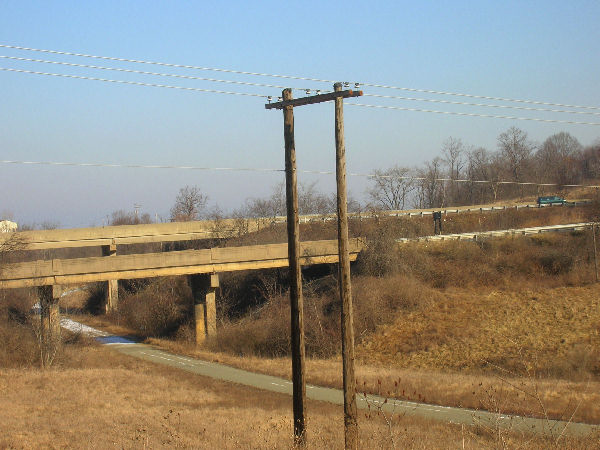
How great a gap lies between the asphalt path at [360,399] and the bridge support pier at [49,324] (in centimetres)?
527

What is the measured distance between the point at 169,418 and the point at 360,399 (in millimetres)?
8849

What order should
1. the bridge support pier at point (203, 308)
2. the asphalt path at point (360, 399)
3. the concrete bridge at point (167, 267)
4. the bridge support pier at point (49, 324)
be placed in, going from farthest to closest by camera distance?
the bridge support pier at point (203, 308) < the concrete bridge at point (167, 267) < the bridge support pier at point (49, 324) < the asphalt path at point (360, 399)

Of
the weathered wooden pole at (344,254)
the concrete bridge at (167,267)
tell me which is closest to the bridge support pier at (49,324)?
the concrete bridge at (167,267)

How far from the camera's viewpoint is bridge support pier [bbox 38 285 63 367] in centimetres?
3722

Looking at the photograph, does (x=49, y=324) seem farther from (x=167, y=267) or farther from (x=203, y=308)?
(x=203, y=308)

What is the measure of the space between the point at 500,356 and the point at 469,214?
34947mm

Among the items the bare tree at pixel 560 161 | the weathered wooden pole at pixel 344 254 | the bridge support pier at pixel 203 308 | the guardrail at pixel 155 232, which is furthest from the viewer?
the bare tree at pixel 560 161

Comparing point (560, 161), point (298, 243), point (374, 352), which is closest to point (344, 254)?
point (298, 243)

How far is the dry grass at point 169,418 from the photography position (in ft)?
51.1

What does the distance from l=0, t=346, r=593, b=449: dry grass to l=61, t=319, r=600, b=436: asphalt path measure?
0.59m

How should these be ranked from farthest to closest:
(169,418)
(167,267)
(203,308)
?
(203,308) < (167,267) < (169,418)

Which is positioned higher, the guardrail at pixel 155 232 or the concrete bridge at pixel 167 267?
the guardrail at pixel 155 232

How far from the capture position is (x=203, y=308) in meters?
48.2

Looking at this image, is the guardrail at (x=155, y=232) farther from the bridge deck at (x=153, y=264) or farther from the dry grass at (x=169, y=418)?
the dry grass at (x=169, y=418)
